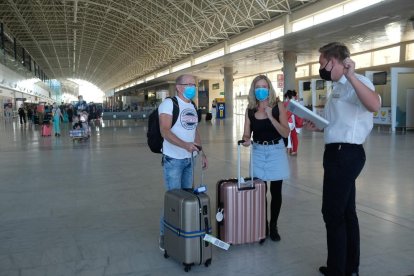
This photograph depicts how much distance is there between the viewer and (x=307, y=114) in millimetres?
2963

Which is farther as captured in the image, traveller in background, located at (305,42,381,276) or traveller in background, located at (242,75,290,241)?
traveller in background, located at (242,75,290,241)

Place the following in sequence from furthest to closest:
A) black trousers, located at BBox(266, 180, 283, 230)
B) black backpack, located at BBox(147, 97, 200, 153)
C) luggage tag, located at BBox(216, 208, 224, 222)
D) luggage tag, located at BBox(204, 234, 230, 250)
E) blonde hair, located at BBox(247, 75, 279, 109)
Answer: black trousers, located at BBox(266, 180, 283, 230) → blonde hair, located at BBox(247, 75, 279, 109) → luggage tag, located at BBox(216, 208, 224, 222) → black backpack, located at BBox(147, 97, 200, 153) → luggage tag, located at BBox(204, 234, 230, 250)

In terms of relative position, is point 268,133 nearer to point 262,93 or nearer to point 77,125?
point 262,93

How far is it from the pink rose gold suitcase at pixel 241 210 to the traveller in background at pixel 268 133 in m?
0.18

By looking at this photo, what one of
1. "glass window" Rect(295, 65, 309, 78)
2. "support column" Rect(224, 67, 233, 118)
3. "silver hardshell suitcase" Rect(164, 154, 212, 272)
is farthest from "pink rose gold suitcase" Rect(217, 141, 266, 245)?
"glass window" Rect(295, 65, 309, 78)

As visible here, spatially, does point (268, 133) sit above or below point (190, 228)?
above

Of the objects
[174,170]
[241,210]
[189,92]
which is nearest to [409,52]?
[241,210]

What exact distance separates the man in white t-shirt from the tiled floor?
663mm

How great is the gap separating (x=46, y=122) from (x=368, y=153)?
1610 centimetres

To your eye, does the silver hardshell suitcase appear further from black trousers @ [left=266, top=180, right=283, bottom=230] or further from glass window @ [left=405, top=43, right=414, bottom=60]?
glass window @ [left=405, top=43, right=414, bottom=60]

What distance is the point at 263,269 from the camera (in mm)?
3527

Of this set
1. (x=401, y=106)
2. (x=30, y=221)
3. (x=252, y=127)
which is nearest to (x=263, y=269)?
(x=252, y=127)

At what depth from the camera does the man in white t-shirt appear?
12.2 feet

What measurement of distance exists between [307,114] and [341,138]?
31cm
